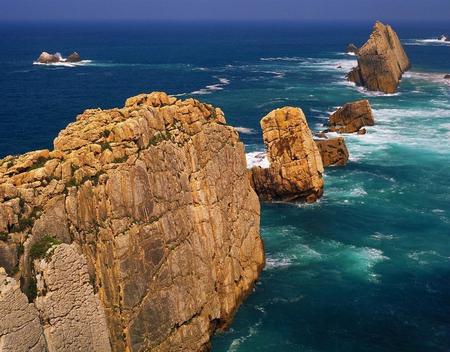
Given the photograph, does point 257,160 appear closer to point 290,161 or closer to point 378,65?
point 290,161

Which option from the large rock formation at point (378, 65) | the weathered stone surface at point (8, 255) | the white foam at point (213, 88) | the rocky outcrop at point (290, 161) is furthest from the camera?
the large rock formation at point (378, 65)

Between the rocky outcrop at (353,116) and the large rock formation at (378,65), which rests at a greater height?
the large rock formation at (378,65)

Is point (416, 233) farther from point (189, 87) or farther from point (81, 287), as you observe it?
point (189, 87)

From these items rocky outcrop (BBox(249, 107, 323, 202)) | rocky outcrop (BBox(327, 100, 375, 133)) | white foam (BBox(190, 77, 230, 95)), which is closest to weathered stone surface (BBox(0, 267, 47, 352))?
rocky outcrop (BBox(249, 107, 323, 202))

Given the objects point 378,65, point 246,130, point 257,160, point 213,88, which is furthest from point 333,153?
point 213,88

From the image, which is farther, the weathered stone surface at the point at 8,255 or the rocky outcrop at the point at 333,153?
the rocky outcrop at the point at 333,153

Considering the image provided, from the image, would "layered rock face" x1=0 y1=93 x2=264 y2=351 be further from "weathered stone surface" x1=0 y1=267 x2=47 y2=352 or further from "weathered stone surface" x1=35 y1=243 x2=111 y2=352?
"weathered stone surface" x1=0 y1=267 x2=47 y2=352

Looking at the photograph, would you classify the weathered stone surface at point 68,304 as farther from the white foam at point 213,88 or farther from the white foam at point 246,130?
the white foam at point 213,88

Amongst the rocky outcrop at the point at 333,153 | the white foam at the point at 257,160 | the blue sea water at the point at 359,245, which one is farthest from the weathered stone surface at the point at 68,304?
the rocky outcrop at the point at 333,153
